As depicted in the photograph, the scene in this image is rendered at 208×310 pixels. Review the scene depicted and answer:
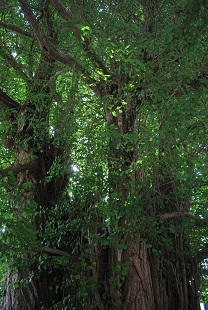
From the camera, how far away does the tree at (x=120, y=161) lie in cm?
390

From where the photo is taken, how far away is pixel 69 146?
16.3ft

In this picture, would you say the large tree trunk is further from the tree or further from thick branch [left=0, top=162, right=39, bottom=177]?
thick branch [left=0, top=162, right=39, bottom=177]

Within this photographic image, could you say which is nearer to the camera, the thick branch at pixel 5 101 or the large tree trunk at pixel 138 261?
the large tree trunk at pixel 138 261

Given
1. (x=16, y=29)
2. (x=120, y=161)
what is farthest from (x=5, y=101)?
(x=120, y=161)

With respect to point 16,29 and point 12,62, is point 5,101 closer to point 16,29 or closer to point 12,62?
point 12,62

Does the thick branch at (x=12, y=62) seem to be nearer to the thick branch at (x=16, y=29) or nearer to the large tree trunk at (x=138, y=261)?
the thick branch at (x=16, y=29)

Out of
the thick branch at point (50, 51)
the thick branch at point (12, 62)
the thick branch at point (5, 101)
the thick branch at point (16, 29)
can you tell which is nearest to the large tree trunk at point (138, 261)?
the thick branch at point (50, 51)

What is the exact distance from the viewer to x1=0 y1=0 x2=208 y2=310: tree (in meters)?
3.90

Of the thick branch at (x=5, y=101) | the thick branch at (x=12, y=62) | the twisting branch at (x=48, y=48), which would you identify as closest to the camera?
the twisting branch at (x=48, y=48)

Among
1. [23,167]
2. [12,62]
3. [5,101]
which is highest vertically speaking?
[12,62]

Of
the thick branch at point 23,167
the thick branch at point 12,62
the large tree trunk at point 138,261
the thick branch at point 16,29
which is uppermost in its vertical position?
the thick branch at point 16,29

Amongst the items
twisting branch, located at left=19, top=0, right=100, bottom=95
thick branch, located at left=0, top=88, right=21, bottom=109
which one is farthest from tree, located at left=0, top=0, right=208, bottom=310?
thick branch, located at left=0, top=88, right=21, bottom=109

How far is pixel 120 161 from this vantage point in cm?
453

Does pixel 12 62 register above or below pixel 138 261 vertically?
above
